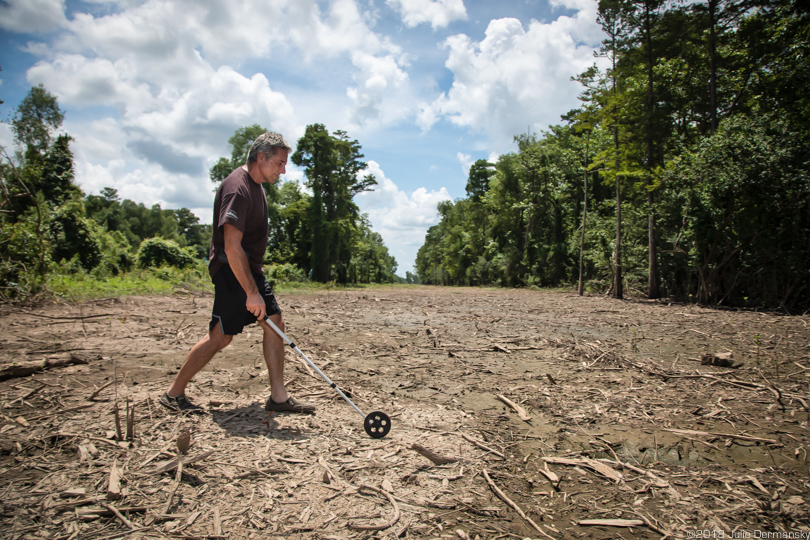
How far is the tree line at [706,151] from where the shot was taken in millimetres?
12281

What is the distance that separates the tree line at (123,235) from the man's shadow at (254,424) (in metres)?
7.79

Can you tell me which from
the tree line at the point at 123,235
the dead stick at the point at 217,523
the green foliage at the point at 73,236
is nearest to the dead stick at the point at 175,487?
the dead stick at the point at 217,523

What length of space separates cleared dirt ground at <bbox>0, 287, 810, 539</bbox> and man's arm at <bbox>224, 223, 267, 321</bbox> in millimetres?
1040

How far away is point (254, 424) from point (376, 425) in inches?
42.7

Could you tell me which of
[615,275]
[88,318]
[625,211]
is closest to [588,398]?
[88,318]

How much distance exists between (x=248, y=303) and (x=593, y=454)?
3.03 metres

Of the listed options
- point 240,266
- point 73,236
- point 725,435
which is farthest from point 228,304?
point 73,236

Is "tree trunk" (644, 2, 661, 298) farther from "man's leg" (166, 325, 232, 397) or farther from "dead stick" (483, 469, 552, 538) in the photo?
"man's leg" (166, 325, 232, 397)

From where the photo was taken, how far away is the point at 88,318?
8016 millimetres

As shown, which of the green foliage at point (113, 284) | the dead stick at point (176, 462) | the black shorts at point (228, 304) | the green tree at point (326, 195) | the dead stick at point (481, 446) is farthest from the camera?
the green tree at point (326, 195)

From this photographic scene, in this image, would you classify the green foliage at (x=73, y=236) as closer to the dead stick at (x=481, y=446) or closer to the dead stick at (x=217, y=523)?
the dead stick at (x=217, y=523)

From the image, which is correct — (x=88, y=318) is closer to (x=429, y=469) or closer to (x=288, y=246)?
(x=429, y=469)

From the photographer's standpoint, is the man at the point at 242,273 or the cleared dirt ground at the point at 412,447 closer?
the cleared dirt ground at the point at 412,447

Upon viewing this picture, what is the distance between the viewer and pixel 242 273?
330cm
